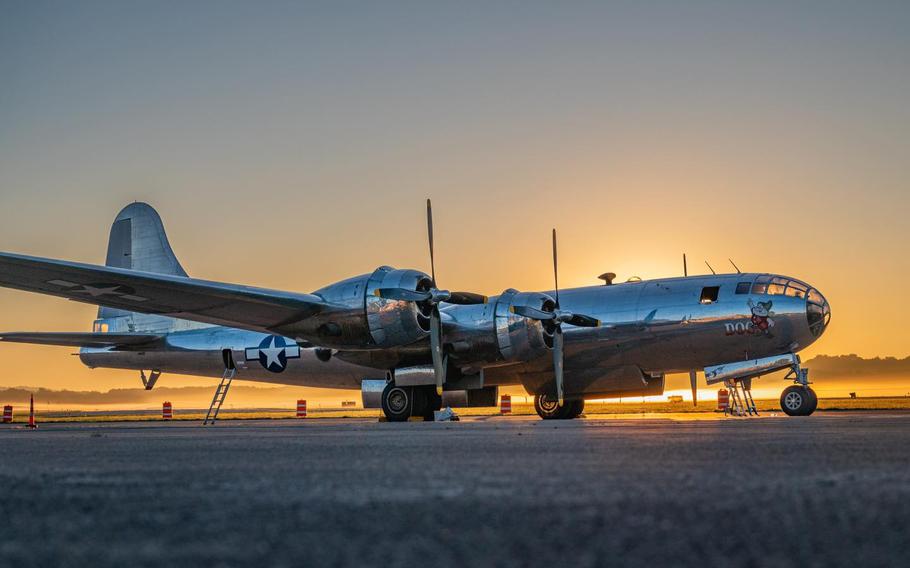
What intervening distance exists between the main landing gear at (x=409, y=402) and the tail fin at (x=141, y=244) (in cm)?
1220

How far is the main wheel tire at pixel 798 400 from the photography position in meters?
19.4

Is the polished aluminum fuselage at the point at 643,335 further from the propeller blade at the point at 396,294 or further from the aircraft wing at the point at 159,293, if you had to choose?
the aircraft wing at the point at 159,293

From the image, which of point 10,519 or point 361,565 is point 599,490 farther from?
point 10,519

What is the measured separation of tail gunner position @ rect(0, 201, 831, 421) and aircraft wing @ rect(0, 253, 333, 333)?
37mm

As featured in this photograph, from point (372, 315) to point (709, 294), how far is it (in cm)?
812

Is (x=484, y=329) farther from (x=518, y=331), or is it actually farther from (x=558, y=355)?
(x=558, y=355)

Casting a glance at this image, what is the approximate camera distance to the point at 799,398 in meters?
19.5

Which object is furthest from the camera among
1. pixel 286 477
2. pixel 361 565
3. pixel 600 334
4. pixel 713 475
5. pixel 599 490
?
pixel 600 334

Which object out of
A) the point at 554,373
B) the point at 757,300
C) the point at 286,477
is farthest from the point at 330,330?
the point at 286,477

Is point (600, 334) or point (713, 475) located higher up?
point (600, 334)

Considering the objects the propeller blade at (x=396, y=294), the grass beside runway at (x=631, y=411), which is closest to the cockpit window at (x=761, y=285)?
the grass beside runway at (x=631, y=411)

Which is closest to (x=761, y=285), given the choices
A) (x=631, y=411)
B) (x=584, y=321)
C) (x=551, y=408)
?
(x=584, y=321)

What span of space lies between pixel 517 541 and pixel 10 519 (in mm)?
1573

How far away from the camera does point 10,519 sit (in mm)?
2686
